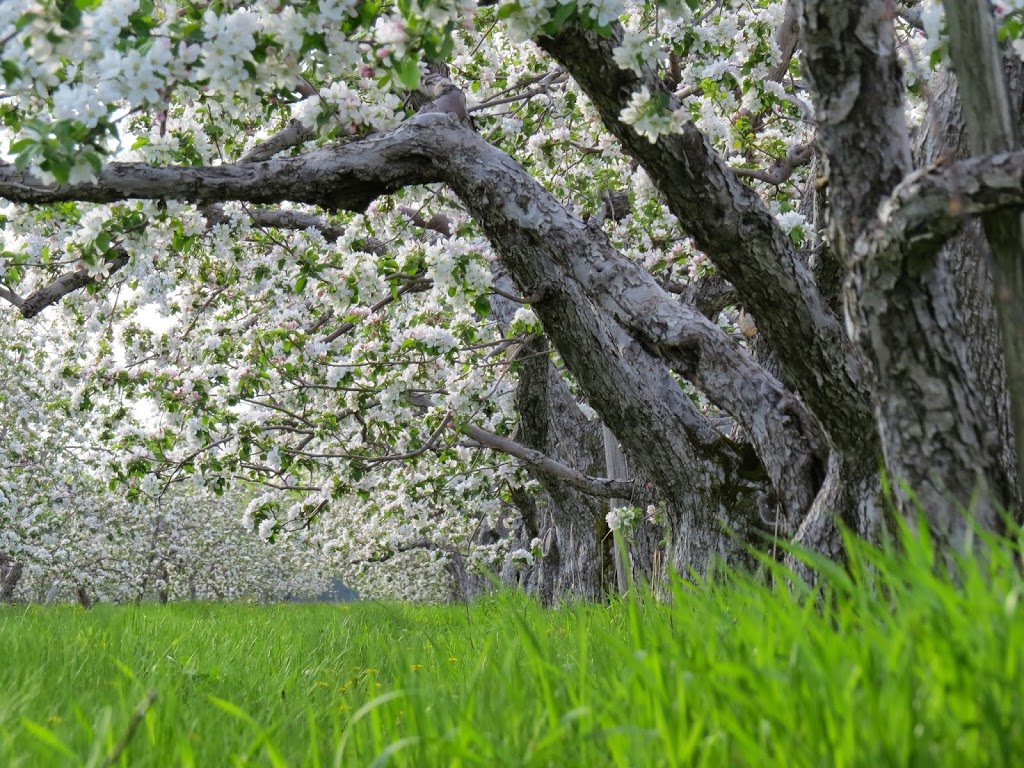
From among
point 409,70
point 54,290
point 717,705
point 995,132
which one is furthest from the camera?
point 54,290

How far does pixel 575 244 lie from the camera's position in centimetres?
444

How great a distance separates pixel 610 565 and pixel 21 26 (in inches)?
304

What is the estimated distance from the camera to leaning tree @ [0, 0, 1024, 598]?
7.94 feet

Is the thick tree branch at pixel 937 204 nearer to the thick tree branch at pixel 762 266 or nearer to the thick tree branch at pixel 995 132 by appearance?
the thick tree branch at pixel 995 132

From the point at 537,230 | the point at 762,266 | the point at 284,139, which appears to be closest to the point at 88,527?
the point at 284,139

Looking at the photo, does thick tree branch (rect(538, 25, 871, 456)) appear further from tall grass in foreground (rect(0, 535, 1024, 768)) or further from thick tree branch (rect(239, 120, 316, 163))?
thick tree branch (rect(239, 120, 316, 163))

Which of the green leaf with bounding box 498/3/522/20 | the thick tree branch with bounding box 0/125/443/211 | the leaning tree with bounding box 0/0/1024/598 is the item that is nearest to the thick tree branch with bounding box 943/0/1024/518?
the leaning tree with bounding box 0/0/1024/598

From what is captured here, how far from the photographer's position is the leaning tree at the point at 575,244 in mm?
2420

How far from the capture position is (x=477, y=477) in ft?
33.0

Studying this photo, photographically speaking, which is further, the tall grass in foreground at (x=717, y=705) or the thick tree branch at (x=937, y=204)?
the thick tree branch at (x=937, y=204)

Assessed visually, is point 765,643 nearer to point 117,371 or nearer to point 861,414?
point 861,414

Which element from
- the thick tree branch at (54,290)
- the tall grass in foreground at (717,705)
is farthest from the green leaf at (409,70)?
the thick tree branch at (54,290)

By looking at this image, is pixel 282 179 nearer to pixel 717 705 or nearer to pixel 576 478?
pixel 717 705

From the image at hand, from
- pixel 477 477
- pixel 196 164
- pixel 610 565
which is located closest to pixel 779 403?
pixel 196 164
